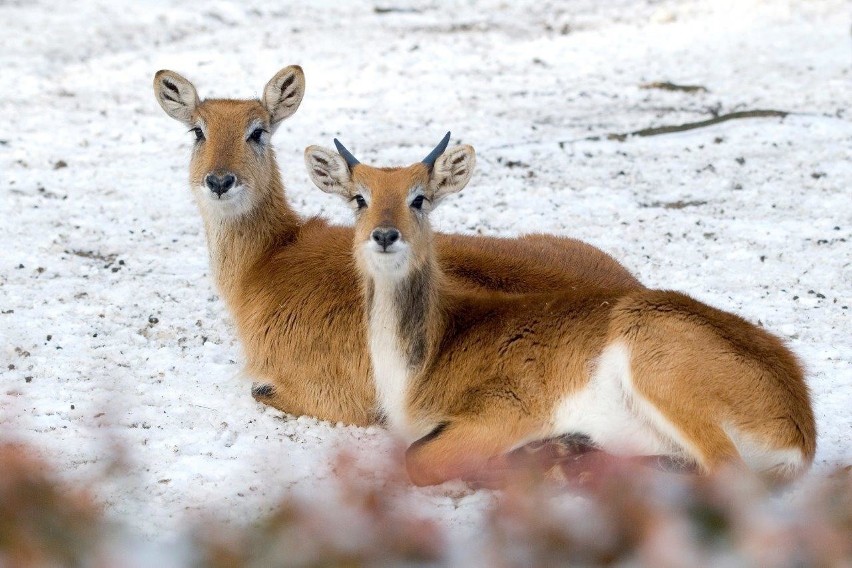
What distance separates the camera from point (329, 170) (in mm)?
6484

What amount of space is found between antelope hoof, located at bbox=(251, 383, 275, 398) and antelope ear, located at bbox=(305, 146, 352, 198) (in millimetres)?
1216

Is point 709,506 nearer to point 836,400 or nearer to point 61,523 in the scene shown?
point 61,523

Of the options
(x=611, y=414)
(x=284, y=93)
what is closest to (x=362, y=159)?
(x=284, y=93)

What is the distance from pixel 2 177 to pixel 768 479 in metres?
7.66

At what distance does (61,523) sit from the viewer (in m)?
2.37

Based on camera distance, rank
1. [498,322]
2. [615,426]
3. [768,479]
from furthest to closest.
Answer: [498,322] < [615,426] < [768,479]

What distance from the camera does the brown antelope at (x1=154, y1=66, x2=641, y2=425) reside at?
6.56m

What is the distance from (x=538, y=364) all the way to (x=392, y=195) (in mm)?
1242

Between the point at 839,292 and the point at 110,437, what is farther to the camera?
the point at 839,292

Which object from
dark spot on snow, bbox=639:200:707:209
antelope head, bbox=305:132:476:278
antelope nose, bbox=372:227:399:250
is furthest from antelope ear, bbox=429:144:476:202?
dark spot on snow, bbox=639:200:707:209

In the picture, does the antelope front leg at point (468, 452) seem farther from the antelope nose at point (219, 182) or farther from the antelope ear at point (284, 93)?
the antelope ear at point (284, 93)

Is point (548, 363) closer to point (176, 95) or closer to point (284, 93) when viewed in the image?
point (284, 93)

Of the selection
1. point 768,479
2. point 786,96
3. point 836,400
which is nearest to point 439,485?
point 768,479

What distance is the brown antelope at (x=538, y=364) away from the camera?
17.3 ft
